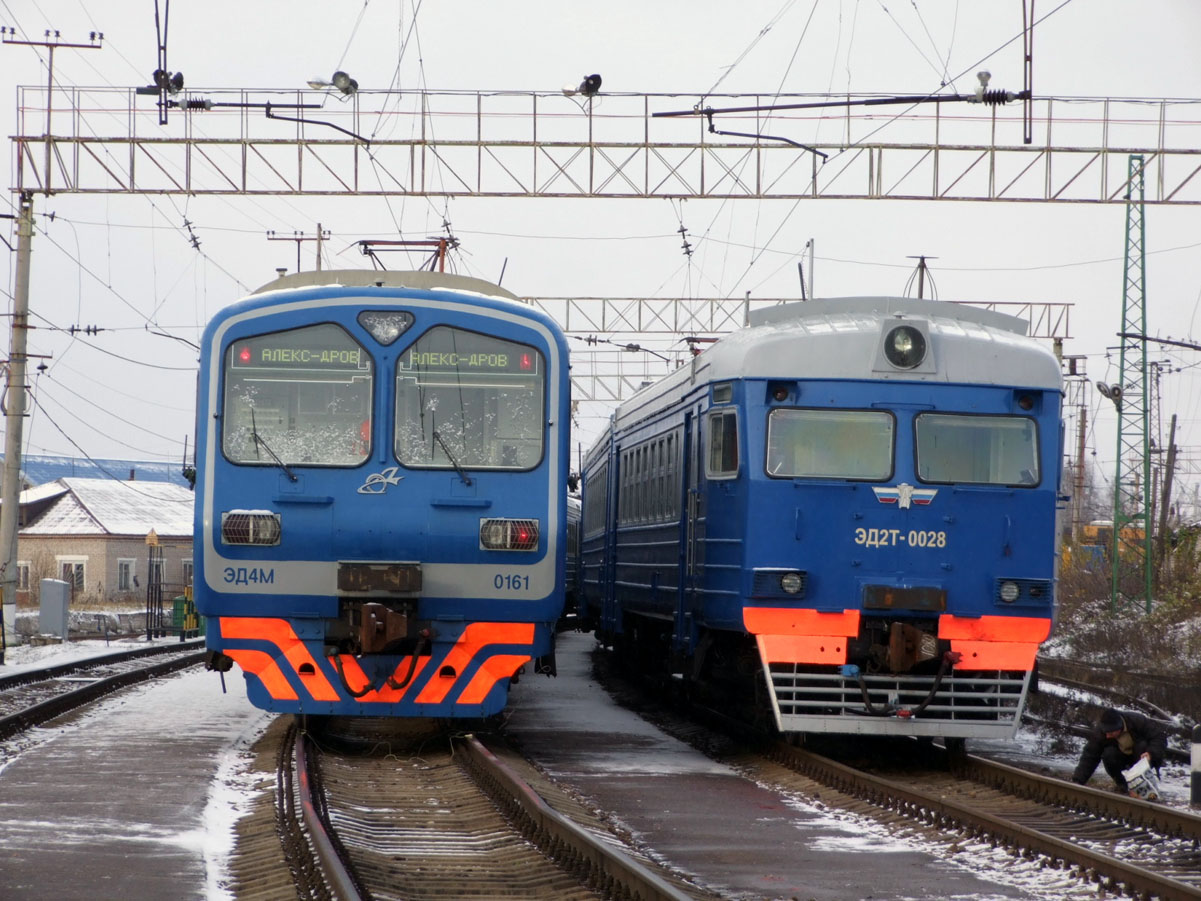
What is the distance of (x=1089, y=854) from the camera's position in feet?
25.6

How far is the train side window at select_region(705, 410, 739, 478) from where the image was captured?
39.4 ft

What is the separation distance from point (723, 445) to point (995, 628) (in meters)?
2.43

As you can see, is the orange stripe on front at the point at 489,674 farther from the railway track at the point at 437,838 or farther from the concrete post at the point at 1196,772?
the concrete post at the point at 1196,772

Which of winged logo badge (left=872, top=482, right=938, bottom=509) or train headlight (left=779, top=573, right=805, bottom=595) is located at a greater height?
winged logo badge (left=872, top=482, right=938, bottom=509)

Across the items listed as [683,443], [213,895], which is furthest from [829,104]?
[213,895]

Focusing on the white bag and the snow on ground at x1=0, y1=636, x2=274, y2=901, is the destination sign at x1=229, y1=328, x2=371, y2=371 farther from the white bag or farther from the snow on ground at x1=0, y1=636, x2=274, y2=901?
the white bag

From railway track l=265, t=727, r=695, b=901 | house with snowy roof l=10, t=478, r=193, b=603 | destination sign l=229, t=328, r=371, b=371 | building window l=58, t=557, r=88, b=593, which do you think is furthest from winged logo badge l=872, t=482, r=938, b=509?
building window l=58, t=557, r=88, b=593

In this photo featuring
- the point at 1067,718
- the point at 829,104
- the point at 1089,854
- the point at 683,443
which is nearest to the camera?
the point at 1089,854

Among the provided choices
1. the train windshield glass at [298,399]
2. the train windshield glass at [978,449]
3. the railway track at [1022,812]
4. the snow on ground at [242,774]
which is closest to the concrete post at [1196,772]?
the snow on ground at [242,774]

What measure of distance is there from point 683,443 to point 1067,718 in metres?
5.42

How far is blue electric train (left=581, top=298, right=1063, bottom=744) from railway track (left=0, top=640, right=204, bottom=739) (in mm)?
6374

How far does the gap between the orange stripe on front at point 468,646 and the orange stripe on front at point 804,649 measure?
5.60 ft

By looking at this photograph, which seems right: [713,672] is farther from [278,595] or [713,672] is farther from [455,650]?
[278,595]

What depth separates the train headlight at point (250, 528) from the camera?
1130 cm
